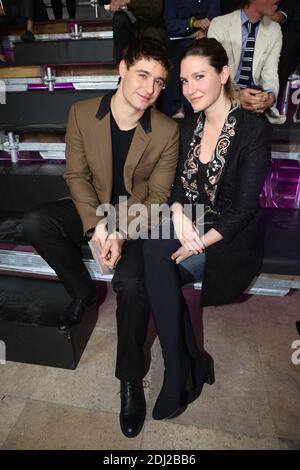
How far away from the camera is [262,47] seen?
1998 millimetres

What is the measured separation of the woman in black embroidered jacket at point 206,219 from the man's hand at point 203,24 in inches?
50.0

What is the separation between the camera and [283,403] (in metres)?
1.38

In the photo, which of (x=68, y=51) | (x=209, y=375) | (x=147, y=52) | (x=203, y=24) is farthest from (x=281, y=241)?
(x=68, y=51)

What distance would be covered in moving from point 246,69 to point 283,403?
1909 mm

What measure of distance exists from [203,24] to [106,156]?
1.55m

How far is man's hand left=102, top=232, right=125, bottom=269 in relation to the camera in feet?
4.75

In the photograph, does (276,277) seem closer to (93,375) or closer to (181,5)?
(93,375)

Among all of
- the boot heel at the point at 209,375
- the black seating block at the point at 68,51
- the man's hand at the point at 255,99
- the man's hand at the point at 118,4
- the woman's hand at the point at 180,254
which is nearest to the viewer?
the woman's hand at the point at 180,254

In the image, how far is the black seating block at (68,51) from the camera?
2.86 meters

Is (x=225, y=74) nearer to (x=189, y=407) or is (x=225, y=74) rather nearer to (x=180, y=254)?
(x=180, y=254)

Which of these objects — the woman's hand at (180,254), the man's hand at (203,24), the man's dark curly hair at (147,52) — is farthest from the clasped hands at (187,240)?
the man's hand at (203,24)

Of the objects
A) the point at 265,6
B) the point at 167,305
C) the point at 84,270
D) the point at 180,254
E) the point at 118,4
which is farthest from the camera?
the point at 118,4

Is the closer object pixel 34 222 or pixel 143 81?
pixel 143 81

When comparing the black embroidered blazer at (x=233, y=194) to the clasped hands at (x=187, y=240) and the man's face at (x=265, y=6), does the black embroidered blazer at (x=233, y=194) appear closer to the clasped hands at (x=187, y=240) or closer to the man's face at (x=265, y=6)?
the clasped hands at (x=187, y=240)
